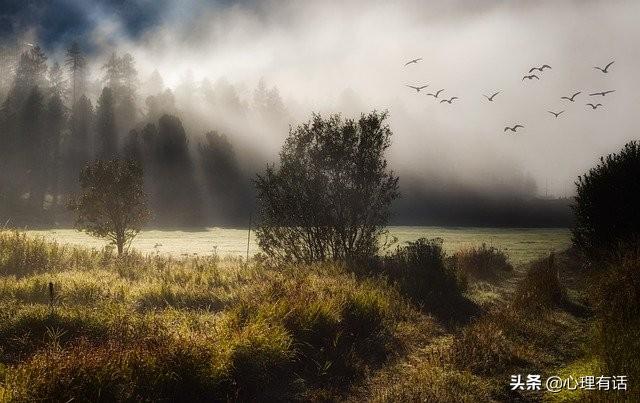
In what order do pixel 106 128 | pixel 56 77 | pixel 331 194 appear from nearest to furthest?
pixel 331 194
pixel 106 128
pixel 56 77

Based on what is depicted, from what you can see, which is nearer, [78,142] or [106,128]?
[106,128]

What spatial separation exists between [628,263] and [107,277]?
1550cm

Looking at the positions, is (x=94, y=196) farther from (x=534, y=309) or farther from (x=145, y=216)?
(x=534, y=309)

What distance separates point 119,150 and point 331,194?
61763mm

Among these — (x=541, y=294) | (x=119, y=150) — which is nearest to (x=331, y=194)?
(x=541, y=294)

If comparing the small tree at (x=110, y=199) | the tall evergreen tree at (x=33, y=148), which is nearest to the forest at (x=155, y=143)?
the tall evergreen tree at (x=33, y=148)

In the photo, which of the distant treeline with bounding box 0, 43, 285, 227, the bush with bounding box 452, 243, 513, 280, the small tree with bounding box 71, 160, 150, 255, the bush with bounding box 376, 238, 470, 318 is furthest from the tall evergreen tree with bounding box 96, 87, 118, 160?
the bush with bounding box 376, 238, 470, 318

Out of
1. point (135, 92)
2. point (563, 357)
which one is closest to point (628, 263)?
point (563, 357)

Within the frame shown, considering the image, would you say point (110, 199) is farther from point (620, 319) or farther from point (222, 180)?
point (222, 180)

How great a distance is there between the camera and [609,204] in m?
17.1

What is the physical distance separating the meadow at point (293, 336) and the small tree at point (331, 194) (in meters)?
1.59

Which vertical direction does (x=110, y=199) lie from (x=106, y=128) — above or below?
below

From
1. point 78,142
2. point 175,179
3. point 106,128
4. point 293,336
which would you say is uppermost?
point 106,128

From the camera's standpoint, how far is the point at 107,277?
612 inches
